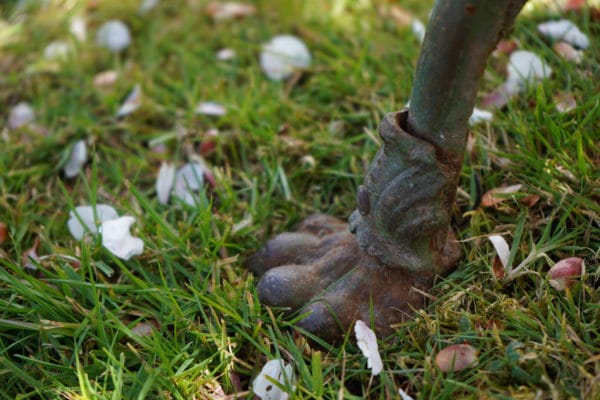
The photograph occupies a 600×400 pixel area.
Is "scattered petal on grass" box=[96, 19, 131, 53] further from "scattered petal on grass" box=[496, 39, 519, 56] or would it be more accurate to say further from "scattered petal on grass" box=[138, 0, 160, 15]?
"scattered petal on grass" box=[496, 39, 519, 56]

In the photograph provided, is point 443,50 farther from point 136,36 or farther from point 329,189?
point 136,36

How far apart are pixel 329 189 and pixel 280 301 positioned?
0.51 metres

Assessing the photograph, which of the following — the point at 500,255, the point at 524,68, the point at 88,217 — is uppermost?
the point at 524,68

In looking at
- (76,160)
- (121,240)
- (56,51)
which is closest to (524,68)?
(121,240)

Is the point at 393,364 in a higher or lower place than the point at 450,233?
lower

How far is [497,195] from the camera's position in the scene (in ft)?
5.07

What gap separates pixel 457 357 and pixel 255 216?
0.69 meters

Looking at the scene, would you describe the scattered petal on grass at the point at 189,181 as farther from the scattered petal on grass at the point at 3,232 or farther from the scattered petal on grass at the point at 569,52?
the scattered petal on grass at the point at 569,52

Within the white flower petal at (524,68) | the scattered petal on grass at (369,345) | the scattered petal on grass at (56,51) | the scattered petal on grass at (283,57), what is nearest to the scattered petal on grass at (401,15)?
the scattered petal on grass at (283,57)

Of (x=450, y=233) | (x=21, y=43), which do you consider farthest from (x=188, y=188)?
(x=21, y=43)

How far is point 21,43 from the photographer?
2.66 meters

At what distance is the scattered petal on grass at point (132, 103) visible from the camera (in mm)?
2216

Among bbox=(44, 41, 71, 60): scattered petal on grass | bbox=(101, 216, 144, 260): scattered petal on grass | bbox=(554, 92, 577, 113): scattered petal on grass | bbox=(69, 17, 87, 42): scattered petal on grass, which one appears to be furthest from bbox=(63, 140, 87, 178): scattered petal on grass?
bbox=(554, 92, 577, 113): scattered petal on grass

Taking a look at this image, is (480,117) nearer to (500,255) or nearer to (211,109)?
(500,255)
